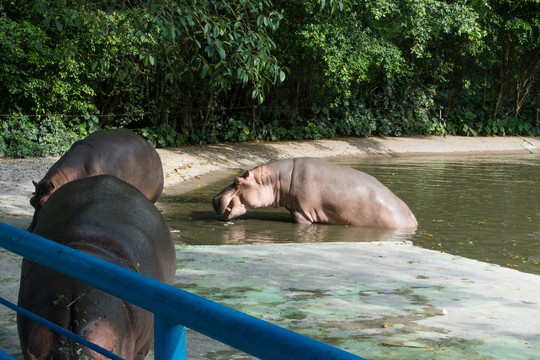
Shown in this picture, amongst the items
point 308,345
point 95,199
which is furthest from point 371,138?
point 308,345

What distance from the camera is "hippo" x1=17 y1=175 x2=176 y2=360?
86.9 inches

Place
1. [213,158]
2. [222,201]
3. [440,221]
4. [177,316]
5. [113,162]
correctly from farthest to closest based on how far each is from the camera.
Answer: [213,158] → [440,221] → [222,201] → [113,162] → [177,316]

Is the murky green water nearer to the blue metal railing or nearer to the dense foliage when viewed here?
the dense foliage

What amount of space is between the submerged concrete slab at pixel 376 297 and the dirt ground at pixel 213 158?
5.04 ft

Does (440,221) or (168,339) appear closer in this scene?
(168,339)

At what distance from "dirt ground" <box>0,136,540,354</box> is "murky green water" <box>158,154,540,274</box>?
197 centimetres

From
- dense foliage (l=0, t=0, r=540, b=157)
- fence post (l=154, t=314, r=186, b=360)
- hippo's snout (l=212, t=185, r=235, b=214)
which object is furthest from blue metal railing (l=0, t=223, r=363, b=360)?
hippo's snout (l=212, t=185, r=235, b=214)

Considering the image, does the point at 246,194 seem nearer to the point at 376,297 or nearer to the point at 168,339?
the point at 376,297

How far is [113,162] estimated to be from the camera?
750 cm

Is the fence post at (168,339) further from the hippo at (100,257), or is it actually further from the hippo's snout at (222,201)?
the hippo's snout at (222,201)

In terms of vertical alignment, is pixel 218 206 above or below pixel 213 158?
above

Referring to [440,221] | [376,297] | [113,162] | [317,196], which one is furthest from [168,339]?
[440,221]

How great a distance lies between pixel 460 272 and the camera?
555 centimetres

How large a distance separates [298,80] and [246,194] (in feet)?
44.7
